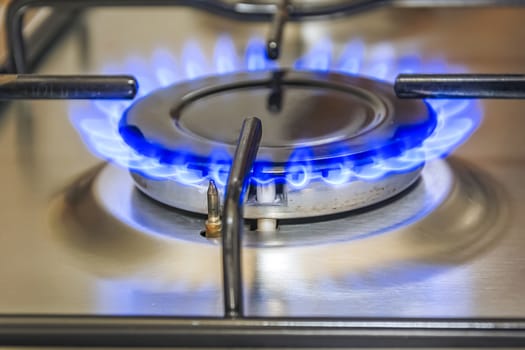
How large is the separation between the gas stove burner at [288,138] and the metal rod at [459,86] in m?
0.03

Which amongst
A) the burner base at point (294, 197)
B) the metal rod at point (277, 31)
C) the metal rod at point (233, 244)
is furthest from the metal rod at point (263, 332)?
the metal rod at point (277, 31)

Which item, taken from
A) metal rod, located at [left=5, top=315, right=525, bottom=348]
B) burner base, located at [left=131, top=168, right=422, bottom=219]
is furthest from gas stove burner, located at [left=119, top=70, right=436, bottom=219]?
metal rod, located at [left=5, top=315, right=525, bottom=348]

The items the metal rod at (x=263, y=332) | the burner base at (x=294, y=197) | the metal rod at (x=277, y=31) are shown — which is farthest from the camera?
the metal rod at (x=277, y=31)

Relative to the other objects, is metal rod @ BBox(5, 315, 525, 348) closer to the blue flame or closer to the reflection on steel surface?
the reflection on steel surface

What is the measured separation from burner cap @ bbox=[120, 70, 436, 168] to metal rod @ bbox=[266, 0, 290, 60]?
0.12 ft

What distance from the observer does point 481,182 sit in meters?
0.68

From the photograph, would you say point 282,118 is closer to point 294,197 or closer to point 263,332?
point 294,197

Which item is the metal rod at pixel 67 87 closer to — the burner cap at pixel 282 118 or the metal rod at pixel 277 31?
the burner cap at pixel 282 118

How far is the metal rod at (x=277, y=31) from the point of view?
73 cm

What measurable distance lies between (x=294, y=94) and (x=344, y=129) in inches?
3.9

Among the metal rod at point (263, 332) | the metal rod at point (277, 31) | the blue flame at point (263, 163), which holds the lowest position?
the metal rod at point (263, 332)

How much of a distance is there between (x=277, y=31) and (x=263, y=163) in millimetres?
254

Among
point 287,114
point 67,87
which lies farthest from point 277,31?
point 67,87

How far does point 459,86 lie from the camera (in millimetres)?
614
